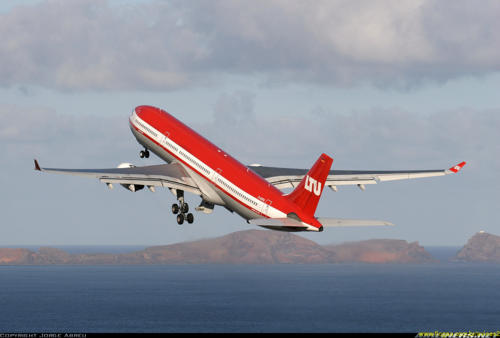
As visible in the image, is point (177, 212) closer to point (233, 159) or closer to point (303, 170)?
point (233, 159)

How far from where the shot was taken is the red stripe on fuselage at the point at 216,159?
60.7m

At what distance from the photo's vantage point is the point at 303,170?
72875 mm

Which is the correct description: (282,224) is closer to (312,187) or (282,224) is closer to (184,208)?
(312,187)

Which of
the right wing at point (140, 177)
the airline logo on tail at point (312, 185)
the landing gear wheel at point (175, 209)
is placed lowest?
the airline logo on tail at point (312, 185)

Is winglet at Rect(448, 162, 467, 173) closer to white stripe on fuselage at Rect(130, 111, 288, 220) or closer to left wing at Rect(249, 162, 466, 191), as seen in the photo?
left wing at Rect(249, 162, 466, 191)

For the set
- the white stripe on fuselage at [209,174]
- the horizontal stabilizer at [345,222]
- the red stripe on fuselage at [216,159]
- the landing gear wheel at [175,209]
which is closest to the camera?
the horizontal stabilizer at [345,222]

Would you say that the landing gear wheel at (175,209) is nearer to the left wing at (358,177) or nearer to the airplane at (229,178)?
the airplane at (229,178)

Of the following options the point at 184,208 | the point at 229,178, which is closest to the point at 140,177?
the point at 184,208

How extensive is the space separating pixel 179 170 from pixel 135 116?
45.7 feet

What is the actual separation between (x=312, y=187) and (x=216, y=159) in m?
12.9

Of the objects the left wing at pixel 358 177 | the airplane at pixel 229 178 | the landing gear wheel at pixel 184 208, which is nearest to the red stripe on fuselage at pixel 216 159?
the airplane at pixel 229 178

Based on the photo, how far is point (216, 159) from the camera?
6781 cm

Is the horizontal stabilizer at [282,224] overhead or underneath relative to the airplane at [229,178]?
underneath

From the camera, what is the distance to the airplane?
57.9 meters
